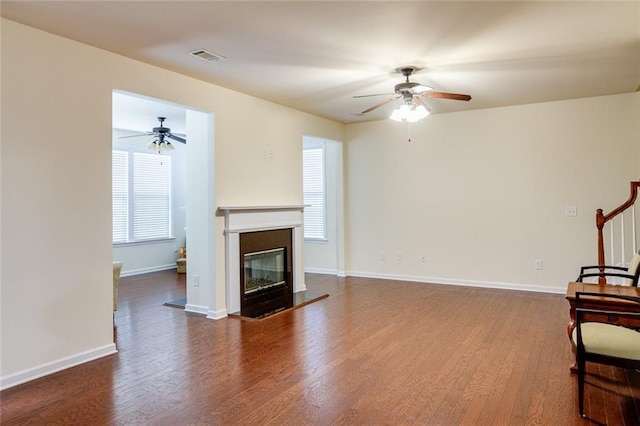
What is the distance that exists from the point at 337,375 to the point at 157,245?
603 cm

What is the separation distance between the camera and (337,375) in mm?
3090

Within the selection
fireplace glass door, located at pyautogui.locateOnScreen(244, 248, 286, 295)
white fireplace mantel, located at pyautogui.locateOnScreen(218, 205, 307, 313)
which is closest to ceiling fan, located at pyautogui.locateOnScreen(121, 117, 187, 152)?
white fireplace mantel, located at pyautogui.locateOnScreen(218, 205, 307, 313)

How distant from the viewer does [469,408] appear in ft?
8.46

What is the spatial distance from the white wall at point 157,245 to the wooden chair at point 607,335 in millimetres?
6303

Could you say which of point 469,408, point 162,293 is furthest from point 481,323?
point 162,293

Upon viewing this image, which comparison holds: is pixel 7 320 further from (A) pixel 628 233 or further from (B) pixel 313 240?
(A) pixel 628 233

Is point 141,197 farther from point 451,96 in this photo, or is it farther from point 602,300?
point 602,300

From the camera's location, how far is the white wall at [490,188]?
17.9 feet

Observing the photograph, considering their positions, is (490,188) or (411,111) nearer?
(411,111)

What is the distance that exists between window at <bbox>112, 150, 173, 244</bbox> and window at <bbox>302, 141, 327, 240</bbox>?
2.89m

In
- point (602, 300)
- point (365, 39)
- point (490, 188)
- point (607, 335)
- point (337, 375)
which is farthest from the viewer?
point (490, 188)

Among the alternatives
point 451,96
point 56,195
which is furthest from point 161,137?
point 451,96

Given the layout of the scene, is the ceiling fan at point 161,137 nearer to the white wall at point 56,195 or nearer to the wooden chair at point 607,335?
the white wall at point 56,195

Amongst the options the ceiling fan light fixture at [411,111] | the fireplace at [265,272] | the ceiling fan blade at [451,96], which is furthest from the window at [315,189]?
the ceiling fan blade at [451,96]
